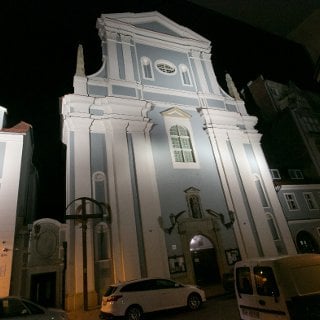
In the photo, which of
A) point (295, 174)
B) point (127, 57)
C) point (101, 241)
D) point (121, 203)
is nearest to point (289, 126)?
point (295, 174)

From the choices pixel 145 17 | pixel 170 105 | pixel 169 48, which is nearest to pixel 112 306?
pixel 170 105

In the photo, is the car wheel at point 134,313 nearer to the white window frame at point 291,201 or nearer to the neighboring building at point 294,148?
the neighboring building at point 294,148

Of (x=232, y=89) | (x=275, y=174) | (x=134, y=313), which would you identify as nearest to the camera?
(x=134, y=313)

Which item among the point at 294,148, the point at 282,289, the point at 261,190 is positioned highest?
the point at 294,148

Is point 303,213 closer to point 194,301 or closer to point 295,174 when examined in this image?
point 295,174

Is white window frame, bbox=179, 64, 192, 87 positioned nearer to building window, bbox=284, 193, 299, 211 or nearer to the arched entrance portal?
the arched entrance portal

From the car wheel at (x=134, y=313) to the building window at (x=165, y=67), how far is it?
50.4ft

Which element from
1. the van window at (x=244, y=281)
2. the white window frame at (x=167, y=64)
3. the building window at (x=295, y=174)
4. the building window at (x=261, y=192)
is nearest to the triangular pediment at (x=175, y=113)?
the white window frame at (x=167, y=64)

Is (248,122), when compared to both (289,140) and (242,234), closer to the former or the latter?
(242,234)

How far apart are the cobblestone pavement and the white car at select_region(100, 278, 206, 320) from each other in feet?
0.95

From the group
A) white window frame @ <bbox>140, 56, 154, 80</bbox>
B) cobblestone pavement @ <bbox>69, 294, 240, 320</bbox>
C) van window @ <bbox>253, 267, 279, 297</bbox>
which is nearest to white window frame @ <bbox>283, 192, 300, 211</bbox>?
cobblestone pavement @ <bbox>69, 294, 240, 320</bbox>

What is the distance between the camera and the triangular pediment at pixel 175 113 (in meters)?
17.5

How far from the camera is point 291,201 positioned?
2123cm

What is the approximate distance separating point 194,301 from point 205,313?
0.77 metres
